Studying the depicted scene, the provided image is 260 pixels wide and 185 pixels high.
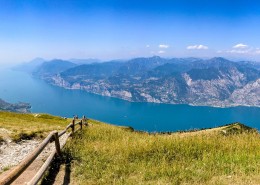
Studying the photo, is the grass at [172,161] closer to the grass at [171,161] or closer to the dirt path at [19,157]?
the grass at [171,161]

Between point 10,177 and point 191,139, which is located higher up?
point 10,177

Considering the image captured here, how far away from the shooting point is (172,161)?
15.5 m

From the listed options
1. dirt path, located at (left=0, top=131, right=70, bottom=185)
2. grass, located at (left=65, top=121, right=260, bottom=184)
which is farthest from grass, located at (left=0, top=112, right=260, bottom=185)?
dirt path, located at (left=0, top=131, right=70, bottom=185)

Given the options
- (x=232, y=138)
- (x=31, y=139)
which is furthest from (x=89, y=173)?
(x=31, y=139)

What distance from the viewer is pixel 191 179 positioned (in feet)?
41.5

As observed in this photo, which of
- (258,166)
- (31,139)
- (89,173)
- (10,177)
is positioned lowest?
(31,139)

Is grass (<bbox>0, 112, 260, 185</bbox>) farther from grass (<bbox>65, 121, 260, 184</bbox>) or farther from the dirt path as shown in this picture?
the dirt path

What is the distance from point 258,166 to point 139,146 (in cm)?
649

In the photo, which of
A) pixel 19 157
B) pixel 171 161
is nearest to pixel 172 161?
pixel 171 161

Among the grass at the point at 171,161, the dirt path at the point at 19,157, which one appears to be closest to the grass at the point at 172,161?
the grass at the point at 171,161

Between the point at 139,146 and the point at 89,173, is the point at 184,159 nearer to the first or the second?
the point at 139,146

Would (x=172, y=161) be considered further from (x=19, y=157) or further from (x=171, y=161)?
(x=19, y=157)

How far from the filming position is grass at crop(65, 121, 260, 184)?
12734 millimetres

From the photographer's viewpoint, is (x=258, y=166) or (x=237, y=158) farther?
(x=237, y=158)
